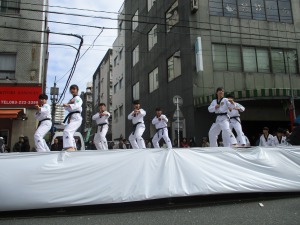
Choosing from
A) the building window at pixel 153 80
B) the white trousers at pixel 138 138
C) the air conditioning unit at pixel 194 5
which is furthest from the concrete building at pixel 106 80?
the white trousers at pixel 138 138

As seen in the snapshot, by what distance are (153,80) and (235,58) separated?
8788 mm

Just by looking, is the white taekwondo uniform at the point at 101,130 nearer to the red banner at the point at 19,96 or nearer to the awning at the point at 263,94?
the red banner at the point at 19,96

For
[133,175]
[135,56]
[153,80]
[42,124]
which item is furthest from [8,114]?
[135,56]

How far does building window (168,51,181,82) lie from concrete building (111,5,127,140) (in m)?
13.2

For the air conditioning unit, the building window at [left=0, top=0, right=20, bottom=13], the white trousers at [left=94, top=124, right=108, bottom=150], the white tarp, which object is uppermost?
the air conditioning unit

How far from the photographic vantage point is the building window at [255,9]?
2031 cm

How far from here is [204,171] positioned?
678 centimetres

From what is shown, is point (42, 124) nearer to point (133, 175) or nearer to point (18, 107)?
point (133, 175)

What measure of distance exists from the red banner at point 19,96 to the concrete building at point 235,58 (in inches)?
289

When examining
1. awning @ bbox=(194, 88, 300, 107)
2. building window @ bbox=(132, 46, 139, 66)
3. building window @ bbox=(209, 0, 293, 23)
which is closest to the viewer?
awning @ bbox=(194, 88, 300, 107)

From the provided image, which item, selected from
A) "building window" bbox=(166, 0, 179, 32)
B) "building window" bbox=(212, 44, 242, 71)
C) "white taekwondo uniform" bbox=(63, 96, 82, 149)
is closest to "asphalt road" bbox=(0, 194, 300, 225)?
"white taekwondo uniform" bbox=(63, 96, 82, 149)

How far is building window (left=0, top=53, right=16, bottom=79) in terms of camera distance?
16.3m

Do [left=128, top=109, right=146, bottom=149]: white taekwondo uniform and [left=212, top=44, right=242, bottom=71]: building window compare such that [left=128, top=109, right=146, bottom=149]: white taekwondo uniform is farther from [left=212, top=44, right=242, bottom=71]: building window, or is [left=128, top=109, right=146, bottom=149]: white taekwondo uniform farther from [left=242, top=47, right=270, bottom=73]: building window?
[left=242, top=47, right=270, bottom=73]: building window

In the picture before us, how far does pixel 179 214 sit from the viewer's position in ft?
19.5
